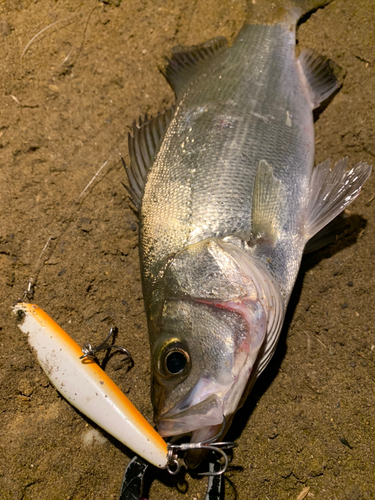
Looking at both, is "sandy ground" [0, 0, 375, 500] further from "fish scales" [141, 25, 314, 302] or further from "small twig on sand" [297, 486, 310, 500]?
"fish scales" [141, 25, 314, 302]

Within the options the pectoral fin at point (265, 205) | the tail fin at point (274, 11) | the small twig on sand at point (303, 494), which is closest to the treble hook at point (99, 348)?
the pectoral fin at point (265, 205)

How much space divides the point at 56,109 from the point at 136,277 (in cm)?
136

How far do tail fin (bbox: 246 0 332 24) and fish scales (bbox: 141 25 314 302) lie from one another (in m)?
0.07

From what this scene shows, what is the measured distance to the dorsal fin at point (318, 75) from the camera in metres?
2.57

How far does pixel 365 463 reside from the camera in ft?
7.17

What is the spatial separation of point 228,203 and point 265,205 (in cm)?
20

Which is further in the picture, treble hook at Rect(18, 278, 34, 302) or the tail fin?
the tail fin

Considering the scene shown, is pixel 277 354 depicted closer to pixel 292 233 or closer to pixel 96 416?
pixel 292 233

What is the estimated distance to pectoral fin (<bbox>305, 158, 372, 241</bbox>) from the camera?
7.21ft

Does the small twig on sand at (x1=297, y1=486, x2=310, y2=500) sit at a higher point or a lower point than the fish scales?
lower

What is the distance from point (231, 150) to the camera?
2.13 metres

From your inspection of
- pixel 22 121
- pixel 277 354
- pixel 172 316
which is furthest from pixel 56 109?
Answer: pixel 277 354

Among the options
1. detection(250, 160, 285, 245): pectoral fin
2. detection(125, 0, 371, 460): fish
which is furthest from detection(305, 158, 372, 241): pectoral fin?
detection(250, 160, 285, 245): pectoral fin

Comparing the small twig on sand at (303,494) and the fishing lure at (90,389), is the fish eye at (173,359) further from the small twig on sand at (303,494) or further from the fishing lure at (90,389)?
the small twig on sand at (303,494)
